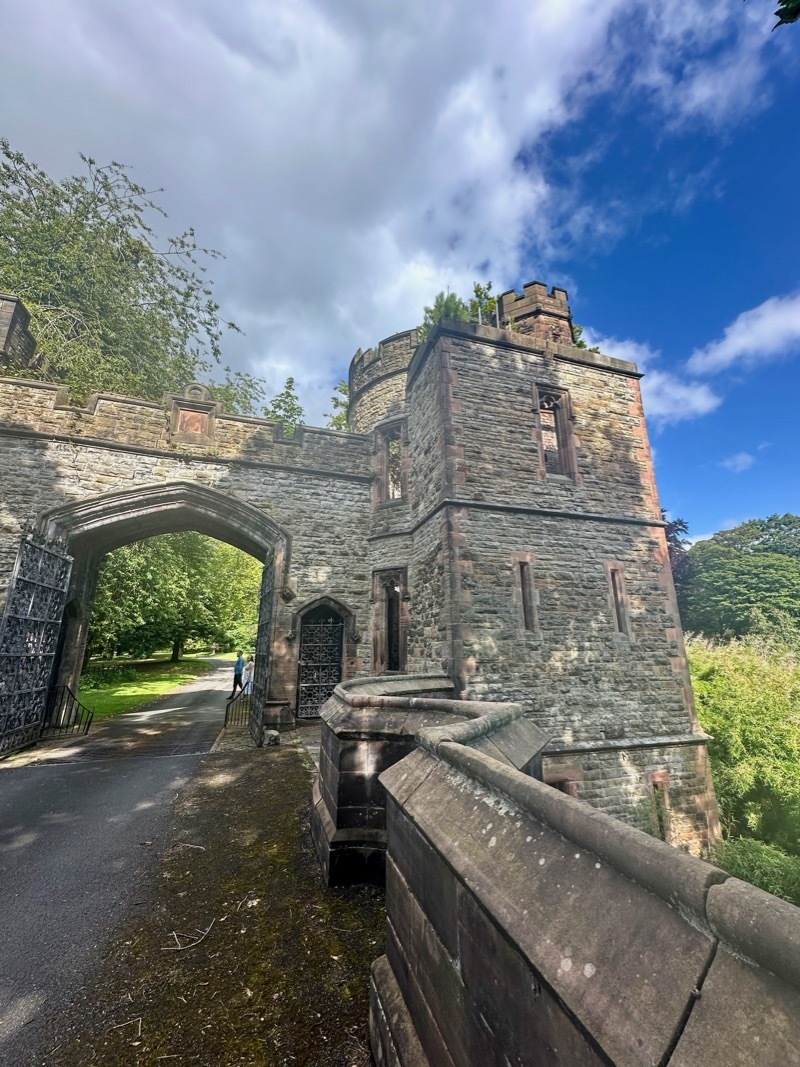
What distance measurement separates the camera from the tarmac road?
96.9 inches

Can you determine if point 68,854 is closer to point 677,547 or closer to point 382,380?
point 382,380

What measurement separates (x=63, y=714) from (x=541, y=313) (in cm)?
1512

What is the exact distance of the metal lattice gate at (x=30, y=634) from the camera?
7.89 meters

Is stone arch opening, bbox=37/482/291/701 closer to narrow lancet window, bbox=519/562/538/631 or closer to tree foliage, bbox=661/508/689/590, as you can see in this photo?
narrow lancet window, bbox=519/562/538/631

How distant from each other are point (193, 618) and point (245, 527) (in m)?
14.9

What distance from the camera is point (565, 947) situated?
3.39 ft

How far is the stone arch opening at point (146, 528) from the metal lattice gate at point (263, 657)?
24mm

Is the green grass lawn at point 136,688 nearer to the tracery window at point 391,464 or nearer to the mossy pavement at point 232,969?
the tracery window at point 391,464

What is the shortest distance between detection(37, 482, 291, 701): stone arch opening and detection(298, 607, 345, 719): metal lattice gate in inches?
35.8

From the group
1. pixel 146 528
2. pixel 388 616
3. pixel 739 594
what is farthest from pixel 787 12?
pixel 739 594

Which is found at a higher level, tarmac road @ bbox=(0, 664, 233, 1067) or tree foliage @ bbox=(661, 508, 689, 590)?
tree foliage @ bbox=(661, 508, 689, 590)

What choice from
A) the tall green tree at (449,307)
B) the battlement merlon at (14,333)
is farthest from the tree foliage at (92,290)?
the tall green tree at (449,307)

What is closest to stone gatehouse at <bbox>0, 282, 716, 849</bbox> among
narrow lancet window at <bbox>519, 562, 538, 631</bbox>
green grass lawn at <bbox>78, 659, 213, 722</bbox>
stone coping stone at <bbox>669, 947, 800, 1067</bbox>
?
narrow lancet window at <bbox>519, 562, 538, 631</bbox>

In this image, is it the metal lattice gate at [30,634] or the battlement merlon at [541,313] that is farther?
the battlement merlon at [541,313]
